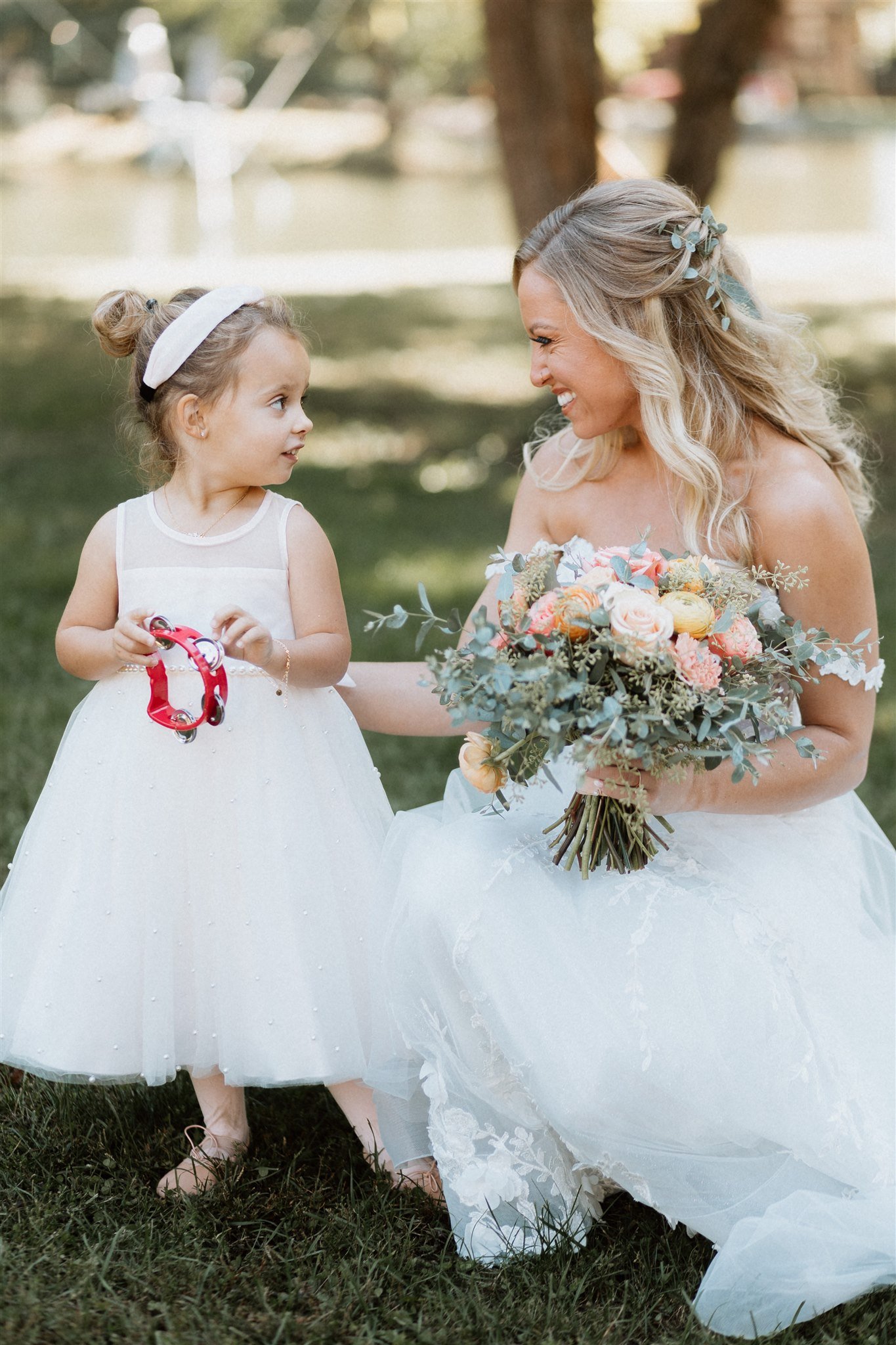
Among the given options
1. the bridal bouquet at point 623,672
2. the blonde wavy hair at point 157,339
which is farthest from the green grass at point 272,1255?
the bridal bouquet at point 623,672

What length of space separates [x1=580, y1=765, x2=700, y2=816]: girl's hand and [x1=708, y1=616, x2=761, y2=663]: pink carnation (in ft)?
0.73

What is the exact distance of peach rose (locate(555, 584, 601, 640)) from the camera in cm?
235

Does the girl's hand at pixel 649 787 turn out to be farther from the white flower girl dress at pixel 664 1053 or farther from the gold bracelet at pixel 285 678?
the gold bracelet at pixel 285 678

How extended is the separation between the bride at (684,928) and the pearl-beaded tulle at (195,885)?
17 centimetres

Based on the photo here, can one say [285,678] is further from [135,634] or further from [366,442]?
[366,442]

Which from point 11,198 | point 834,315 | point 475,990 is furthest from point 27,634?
point 11,198

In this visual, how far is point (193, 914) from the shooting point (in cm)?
273

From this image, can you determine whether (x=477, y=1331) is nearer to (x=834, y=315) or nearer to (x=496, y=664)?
(x=496, y=664)

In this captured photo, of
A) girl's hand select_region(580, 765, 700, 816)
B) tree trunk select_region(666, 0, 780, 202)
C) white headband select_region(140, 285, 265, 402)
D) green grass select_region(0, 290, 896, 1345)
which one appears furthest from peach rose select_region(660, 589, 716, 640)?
tree trunk select_region(666, 0, 780, 202)

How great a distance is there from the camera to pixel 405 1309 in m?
2.46

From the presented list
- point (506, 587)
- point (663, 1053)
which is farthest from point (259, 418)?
point (663, 1053)

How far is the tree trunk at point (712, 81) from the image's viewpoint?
9289 millimetres

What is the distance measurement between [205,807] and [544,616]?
29.8 inches

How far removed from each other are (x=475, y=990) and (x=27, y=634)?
3.95 metres
